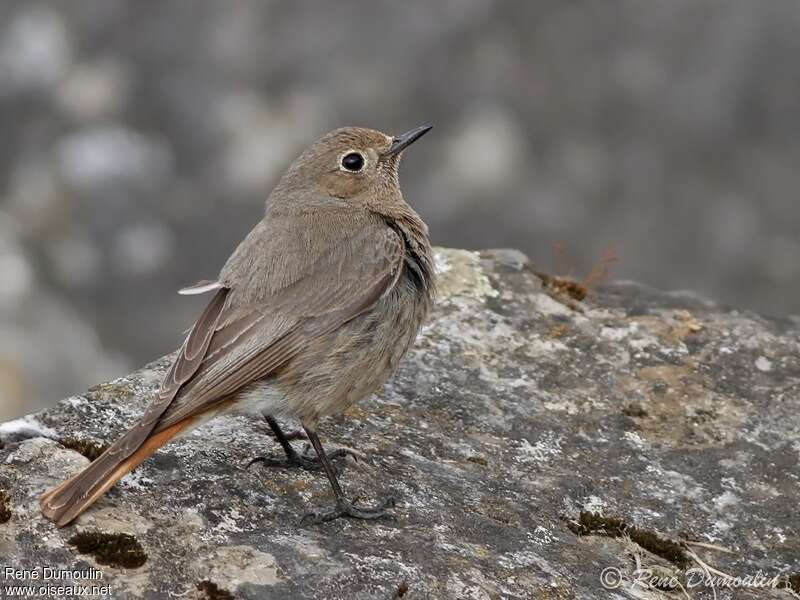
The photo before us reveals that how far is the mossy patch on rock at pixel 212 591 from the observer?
4.84 meters

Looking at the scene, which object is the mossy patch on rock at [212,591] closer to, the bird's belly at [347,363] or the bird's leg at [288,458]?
the bird's leg at [288,458]

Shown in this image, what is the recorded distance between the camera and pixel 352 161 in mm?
7043

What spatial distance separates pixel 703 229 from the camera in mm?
12203

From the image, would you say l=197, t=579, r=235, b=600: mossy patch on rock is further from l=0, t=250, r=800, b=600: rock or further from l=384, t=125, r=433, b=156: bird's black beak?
l=384, t=125, r=433, b=156: bird's black beak

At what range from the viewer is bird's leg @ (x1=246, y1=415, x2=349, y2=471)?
19.5 ft

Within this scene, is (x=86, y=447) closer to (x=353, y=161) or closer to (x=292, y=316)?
(x=292, y=316)

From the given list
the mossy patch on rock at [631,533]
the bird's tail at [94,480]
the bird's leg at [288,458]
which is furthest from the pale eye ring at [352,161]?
the mossy patch on rock at [631,533]

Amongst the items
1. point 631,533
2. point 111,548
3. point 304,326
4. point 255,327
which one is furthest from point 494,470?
point 111,548

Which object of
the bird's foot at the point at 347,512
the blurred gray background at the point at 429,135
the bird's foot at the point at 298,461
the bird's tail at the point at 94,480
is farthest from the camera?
the blurred gray background at the point at 429,135

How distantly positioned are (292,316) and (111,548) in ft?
4.99

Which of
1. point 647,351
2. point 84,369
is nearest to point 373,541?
point 647,351

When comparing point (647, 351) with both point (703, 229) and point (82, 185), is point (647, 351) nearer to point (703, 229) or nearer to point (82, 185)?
point (703, 229)

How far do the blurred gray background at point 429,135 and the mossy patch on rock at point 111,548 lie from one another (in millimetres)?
6539
